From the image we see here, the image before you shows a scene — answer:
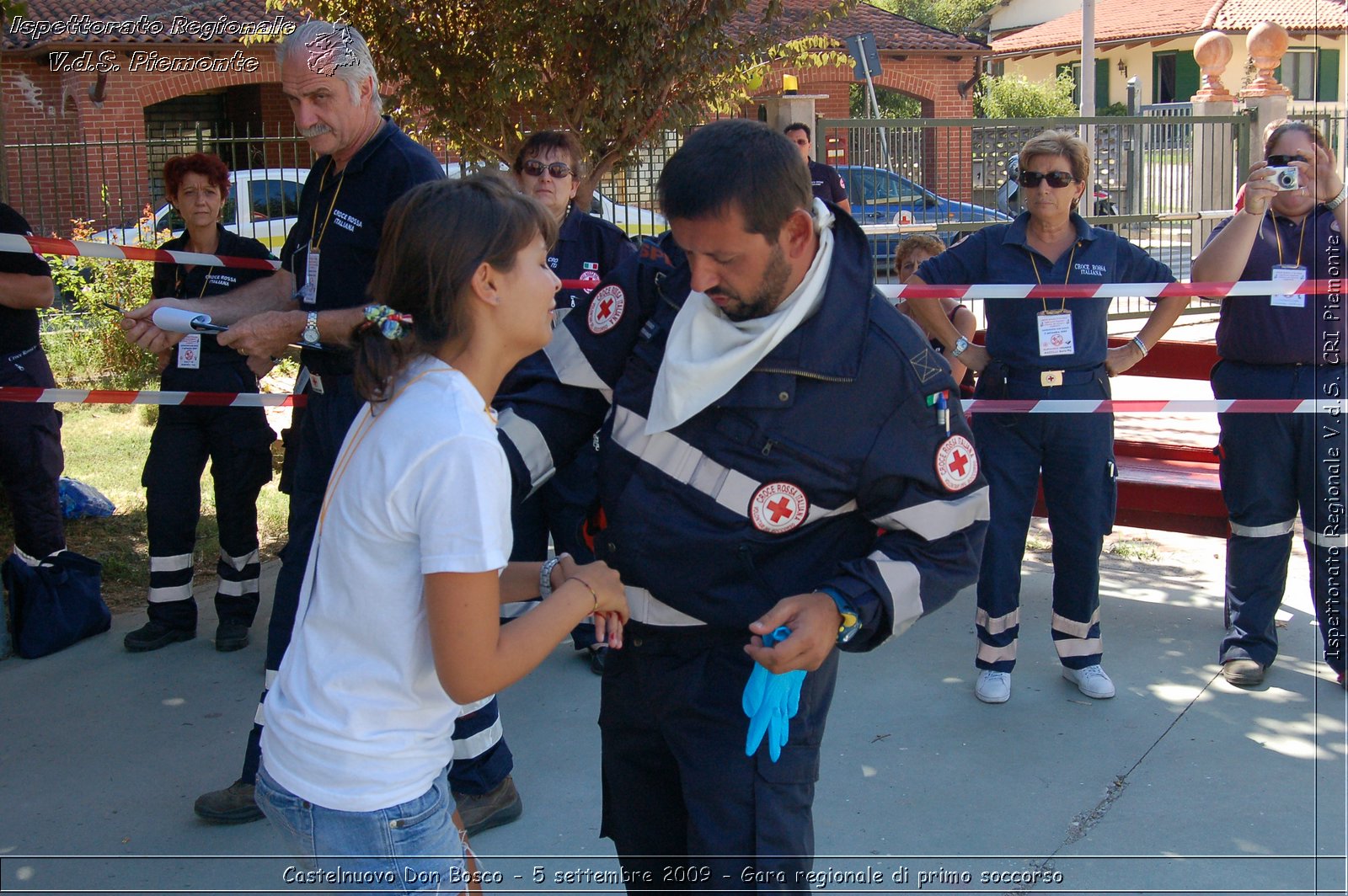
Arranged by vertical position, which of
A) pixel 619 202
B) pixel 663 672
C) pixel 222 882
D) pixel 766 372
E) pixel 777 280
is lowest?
pixel 222 882

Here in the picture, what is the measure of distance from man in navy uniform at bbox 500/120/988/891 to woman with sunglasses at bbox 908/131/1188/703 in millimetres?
2470

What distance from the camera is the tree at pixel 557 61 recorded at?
23.3ft

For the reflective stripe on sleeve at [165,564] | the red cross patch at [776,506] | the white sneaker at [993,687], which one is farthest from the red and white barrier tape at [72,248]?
the white sneaker at [993,687]

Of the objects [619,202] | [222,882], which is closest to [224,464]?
[222,882]

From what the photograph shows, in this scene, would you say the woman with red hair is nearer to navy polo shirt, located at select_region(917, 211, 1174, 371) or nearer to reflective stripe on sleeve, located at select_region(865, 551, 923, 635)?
navy polo shirt, located at select_region(917, 211, 1174, 371)

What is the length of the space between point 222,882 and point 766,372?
2305 millimetres

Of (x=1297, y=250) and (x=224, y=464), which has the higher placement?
(x=1297, y=250)

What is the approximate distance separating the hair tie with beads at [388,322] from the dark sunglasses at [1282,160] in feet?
12.6

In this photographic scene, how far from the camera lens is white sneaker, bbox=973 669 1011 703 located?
14.7 ft

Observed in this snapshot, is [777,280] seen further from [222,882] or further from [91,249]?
[91,249]

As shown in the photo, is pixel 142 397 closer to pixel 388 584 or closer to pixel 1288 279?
pixel 388 584

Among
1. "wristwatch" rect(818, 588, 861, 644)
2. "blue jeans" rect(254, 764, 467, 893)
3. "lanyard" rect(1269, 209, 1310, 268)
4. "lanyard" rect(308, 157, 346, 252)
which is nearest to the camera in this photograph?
"blue jeans" rect(254, 764, 467, 893)

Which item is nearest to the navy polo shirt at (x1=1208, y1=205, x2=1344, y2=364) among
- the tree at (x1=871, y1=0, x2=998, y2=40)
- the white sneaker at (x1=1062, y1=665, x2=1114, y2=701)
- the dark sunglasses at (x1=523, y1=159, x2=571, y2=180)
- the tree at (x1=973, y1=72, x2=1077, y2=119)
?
the white sneaker at (x1=1062, y1=665, x2=1114, y2=701)

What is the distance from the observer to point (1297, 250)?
4.65 metres
